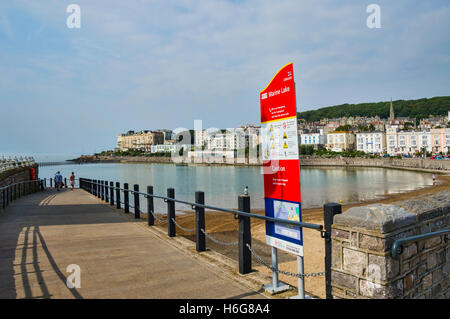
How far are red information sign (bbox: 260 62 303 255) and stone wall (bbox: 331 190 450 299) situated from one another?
28.8 inches

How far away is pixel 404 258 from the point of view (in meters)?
3.06

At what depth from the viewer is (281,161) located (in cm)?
410

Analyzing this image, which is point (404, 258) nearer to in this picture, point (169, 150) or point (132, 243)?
point (132, 243)

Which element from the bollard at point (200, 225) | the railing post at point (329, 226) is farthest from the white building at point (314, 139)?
the railing post at point (329, 226)

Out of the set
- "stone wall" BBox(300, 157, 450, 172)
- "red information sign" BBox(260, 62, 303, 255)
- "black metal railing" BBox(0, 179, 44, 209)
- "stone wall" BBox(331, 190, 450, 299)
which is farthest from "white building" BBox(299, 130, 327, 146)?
"stone wall" BBox(331, 190, 450, 299)

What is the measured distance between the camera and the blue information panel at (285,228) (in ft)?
12.8

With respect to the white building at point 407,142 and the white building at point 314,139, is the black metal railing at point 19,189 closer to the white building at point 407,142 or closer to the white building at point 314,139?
the white building at point 407,142

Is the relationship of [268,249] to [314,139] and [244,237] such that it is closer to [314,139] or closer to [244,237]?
[244,237]

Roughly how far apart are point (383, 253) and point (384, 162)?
111 meters

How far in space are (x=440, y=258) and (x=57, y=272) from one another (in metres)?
5.15

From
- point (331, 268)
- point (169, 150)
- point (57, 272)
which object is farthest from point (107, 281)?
point (169, 150)

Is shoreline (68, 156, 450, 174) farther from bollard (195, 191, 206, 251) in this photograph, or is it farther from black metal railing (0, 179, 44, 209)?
bollard (195, 191, 206, 251)

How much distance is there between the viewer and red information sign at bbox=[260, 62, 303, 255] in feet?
12.7

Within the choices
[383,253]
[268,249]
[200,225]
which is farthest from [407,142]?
[383,253]
